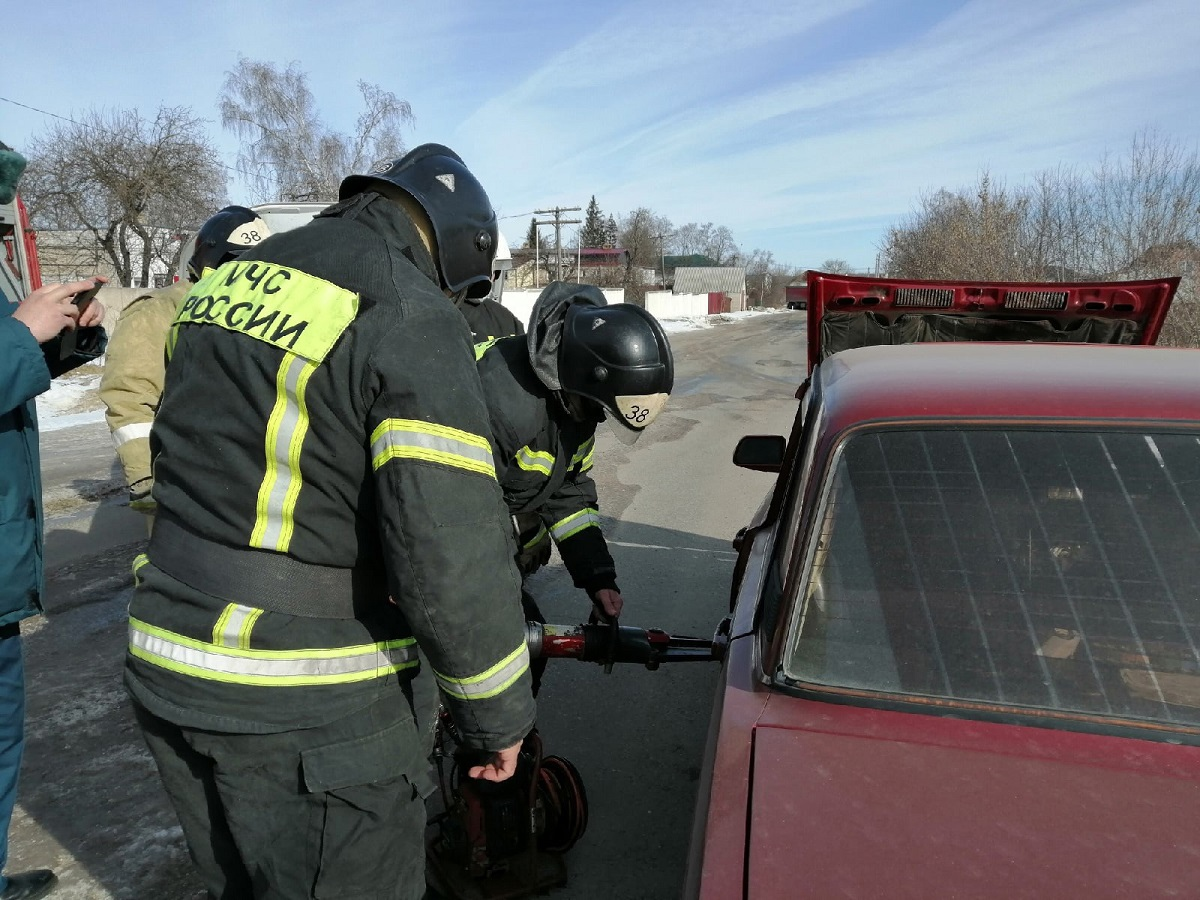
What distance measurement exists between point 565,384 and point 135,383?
→ 1942mm

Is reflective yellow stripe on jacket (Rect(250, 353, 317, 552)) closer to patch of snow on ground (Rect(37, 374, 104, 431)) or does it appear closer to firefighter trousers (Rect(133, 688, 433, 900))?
firefighter trousers (Rect(133, 688, 433, 900))

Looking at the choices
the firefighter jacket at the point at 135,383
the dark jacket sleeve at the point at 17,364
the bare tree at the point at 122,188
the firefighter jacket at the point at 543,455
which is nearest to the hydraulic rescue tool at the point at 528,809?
the firefighter jacket at the point at 543,455

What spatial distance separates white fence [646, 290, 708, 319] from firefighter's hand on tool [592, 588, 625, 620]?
138 feet

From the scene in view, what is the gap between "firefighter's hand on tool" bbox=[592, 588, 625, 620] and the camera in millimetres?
2721

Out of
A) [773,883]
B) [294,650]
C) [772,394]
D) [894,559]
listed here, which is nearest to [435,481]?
[294,650]

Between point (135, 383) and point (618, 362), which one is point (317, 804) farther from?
point (135, 383)

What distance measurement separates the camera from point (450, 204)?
178cm

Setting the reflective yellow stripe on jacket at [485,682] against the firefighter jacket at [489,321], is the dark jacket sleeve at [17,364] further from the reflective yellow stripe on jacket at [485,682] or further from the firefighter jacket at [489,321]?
the firefighter jacket at [489,321]

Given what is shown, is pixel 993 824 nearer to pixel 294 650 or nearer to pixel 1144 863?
pixel 1144 863

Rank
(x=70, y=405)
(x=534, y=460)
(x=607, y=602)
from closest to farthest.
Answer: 1. (x=534, y=460)
2. (x=607, y=602)
3. (x=70, y=405)

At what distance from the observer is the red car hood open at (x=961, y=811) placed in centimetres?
121

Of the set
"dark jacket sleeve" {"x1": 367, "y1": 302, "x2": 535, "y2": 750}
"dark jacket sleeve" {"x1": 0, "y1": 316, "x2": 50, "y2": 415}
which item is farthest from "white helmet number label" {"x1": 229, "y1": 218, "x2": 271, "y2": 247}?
"dark jacket sleeve" {"x1": 367, "y1": 302, "x2": 535, "y2": 750}

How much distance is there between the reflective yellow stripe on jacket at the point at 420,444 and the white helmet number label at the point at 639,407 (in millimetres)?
957

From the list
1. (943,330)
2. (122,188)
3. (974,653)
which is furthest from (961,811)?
(122,188)
